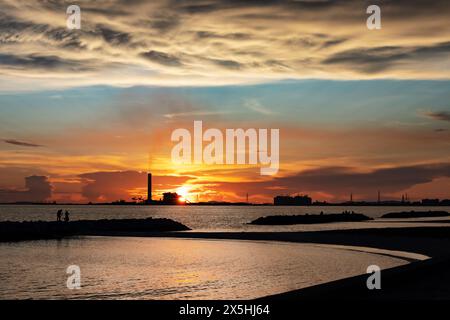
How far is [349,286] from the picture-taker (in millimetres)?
15617

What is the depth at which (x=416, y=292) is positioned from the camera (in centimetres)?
1561

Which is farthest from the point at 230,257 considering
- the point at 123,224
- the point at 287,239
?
the point at 123,224

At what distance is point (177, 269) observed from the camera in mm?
28344

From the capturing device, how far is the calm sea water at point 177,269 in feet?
71.7

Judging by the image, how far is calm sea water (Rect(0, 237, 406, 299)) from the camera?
71.7 ft

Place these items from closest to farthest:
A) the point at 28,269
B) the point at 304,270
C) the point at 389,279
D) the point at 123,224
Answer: the point at 389,279 < the point at 304,270 < the point at 28,269 < the point at 123,224

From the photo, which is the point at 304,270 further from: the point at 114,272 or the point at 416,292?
the point at 416,292

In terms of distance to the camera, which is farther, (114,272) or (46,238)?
(46,238)

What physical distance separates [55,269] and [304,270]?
12.3 m
